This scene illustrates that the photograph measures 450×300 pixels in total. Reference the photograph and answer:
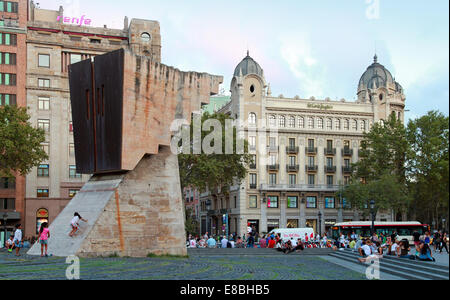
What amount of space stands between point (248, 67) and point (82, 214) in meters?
48.1

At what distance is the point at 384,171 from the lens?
5984cm

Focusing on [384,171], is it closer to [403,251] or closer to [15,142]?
[15,142]

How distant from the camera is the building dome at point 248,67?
224ft

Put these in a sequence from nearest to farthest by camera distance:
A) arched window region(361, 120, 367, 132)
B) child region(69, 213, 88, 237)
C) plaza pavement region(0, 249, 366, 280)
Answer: plaza pavement region(0, 249, 366, 280)
child region(69, 213, 88, 237)
arched window region(361, 120, 367, 132)

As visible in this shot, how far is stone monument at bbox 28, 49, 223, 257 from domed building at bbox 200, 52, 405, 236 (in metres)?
39.9

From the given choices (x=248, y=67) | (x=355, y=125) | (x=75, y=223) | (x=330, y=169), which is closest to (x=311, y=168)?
(x=330, y=169)

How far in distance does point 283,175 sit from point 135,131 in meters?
45.6

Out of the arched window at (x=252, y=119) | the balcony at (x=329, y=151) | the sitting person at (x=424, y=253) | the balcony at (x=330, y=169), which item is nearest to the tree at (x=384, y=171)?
the balcony at (x=330, y=169)

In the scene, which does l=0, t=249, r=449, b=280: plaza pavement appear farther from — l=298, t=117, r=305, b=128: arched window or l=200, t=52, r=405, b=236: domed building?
l=298, t=117, r=305, b=128: arched window

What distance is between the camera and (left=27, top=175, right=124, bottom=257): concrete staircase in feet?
71.9

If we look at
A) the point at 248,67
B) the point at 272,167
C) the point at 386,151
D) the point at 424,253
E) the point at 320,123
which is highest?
the point at 248,67

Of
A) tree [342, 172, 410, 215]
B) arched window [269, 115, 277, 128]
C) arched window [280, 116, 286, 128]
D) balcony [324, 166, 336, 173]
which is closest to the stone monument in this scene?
tree [342, 172, 410, 215]
